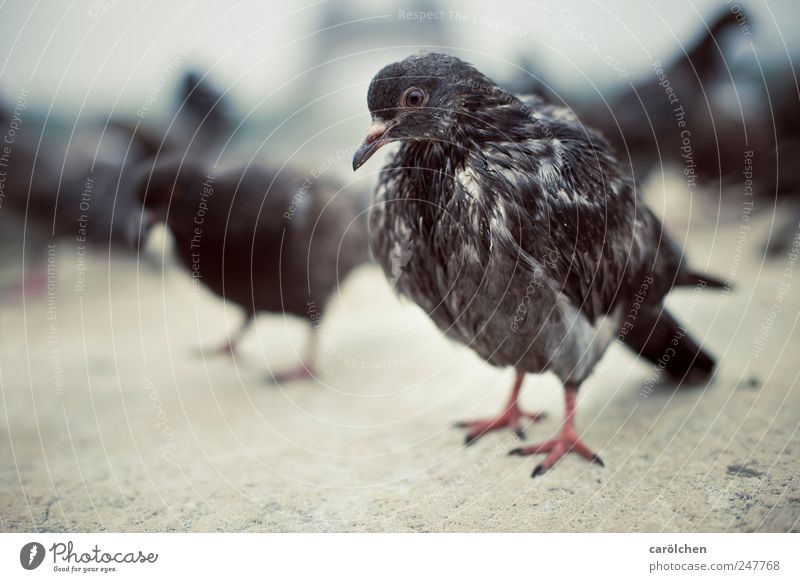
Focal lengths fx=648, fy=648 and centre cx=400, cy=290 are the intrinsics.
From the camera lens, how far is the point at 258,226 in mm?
2738

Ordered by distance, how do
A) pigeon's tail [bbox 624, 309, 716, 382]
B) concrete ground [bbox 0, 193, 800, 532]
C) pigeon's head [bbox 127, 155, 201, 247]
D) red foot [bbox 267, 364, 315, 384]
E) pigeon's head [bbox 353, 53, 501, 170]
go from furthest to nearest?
red foot [bbox 267, 364, 315, 384] → pigeon's head [bbox 127, 155, 201, 247] → pigeon's tail [bbox 624, 309, 716, 382] → concrete ground [bbox 0, 193, 800, 532] → pigeon's head [bbox 353, 53, 501, 170]

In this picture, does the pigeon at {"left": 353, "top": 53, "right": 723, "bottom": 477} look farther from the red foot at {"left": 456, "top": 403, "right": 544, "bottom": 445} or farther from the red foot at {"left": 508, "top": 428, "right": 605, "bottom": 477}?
the red foot at {"left": 456, "top": 403, "right": 544, "bottom": 445}

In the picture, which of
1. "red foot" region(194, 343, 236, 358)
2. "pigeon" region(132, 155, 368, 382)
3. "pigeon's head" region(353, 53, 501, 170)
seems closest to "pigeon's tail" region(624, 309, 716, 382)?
"pigeon's head" region(353, 53, 501, 170)

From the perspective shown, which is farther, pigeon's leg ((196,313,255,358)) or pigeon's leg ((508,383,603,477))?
pigeon's leg ((196,313,255,358))

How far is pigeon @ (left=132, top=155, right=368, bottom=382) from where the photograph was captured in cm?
272

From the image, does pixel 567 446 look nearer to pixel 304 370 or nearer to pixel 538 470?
pixel 538 470

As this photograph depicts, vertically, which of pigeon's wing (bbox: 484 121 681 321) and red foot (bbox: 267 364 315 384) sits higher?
pigeon's wing (bbox: 484 121 681 321)

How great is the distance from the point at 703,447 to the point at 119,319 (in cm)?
337

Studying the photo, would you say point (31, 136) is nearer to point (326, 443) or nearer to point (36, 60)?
point (36, 60)

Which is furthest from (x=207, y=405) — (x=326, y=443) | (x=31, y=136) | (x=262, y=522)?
(x=31, y=136)

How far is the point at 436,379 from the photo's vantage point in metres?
2.95

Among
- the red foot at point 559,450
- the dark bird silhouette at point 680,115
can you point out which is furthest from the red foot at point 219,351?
the dark bird silhouette at point 680,115

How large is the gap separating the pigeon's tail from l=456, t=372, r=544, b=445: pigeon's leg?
1.46 feet

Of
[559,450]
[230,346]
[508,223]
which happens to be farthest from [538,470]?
[230,346]
